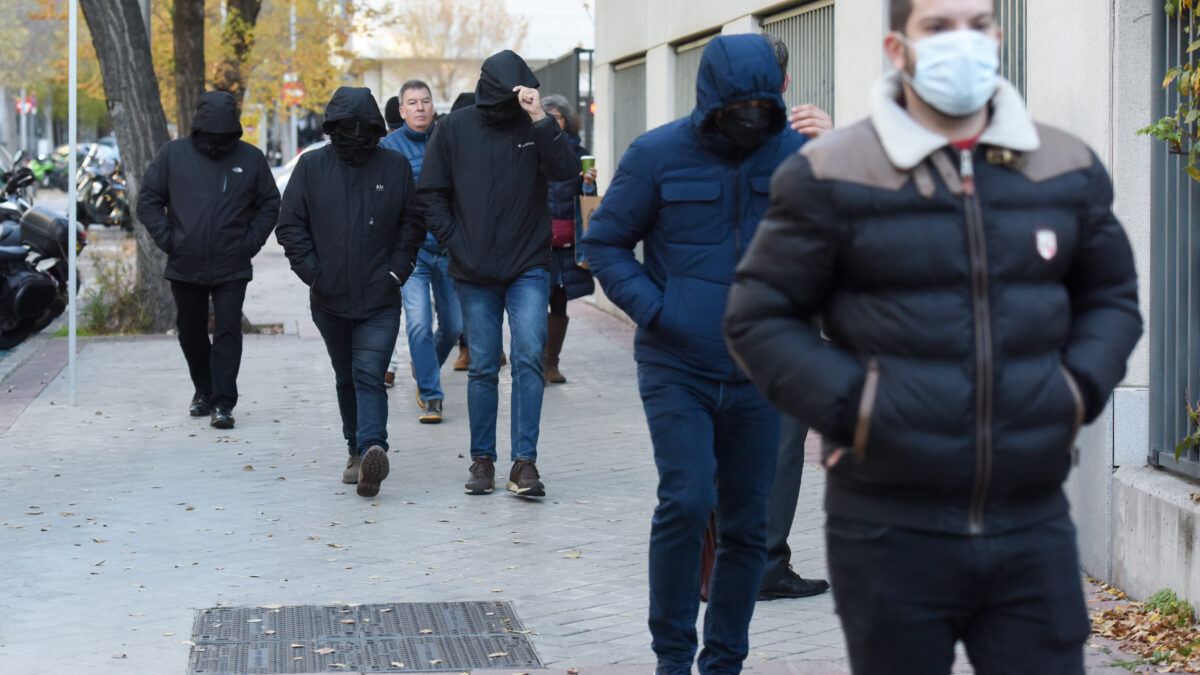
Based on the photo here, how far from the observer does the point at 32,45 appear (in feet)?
211

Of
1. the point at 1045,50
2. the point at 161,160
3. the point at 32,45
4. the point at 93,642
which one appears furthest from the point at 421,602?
the point at 32,45

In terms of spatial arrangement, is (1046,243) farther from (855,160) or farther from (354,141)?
(354,141)

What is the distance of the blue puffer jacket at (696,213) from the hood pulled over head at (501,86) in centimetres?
288

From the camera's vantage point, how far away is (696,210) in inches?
173

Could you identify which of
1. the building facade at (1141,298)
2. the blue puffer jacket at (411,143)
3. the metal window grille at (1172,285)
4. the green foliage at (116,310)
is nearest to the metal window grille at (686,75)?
the blue puffer jacket at (411,143)

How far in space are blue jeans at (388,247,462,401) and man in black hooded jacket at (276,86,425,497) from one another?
1593 mm

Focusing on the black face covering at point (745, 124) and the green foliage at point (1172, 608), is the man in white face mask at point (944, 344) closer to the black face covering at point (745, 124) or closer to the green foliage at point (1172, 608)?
Result: the black face covering at point (745, 124)

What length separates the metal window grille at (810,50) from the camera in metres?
10.0

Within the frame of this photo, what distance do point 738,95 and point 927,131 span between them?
160 cm

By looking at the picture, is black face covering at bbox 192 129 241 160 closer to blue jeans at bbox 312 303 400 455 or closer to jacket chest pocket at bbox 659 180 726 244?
blue jeans at bbox 312 303 400 455

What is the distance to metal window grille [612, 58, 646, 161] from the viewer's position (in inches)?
635

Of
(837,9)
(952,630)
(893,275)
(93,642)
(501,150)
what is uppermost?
(837,9)

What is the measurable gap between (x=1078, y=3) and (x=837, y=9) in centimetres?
358

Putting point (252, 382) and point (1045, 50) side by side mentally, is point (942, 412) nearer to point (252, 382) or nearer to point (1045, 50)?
point (1045, 50)
